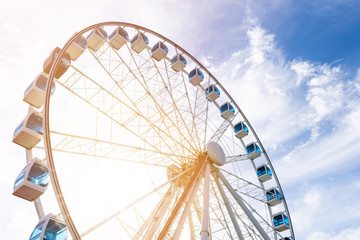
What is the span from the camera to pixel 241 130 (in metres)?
19.2

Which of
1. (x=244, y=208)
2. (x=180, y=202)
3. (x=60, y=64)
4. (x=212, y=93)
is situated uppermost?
(x=212, y=93)

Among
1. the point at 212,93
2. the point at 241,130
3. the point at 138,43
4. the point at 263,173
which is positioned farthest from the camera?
the point at 241,130

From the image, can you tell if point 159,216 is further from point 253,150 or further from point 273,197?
point 273,197

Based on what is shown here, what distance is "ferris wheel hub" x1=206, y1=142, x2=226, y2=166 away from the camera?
14341 mm

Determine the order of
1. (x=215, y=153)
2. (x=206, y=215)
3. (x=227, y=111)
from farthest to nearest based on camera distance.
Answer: (x=227, y=111) < (x=215, y=153) < (x=206, y=215)

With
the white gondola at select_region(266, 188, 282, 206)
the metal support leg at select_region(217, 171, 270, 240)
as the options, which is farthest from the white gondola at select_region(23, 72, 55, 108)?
the white gondola at select_region(266, 188, 282, 206)

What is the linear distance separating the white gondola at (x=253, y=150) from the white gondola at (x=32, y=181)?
1309cm

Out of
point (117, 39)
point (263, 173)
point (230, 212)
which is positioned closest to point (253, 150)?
point (263, 173)

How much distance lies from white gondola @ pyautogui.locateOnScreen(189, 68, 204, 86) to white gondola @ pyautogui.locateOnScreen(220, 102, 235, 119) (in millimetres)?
2369

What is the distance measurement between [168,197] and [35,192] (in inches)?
248

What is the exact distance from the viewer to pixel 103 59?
13.6 meters

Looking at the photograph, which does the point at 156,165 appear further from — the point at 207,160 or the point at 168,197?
the point at 207,160

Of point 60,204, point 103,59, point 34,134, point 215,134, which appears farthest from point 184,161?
point 60,204

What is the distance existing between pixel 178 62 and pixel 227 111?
448 cm
